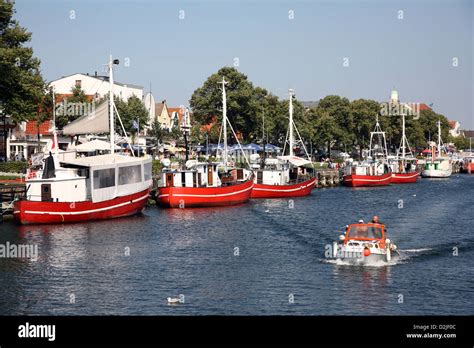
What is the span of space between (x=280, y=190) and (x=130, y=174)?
29.6 meters

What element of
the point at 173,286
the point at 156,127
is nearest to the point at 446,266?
the point at 173,286

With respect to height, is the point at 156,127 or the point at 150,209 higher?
the point at 156,127

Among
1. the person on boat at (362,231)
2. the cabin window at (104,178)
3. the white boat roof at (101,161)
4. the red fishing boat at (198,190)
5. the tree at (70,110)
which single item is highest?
the tree at (70,110)

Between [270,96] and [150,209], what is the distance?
81.7 m

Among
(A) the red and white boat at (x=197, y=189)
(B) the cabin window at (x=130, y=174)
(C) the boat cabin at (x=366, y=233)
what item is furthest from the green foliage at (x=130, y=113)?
(C) the boat cabin at (x=366, y=233)

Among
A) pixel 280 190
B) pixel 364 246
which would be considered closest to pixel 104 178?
pixel 364 246

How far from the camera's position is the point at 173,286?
38438 millimetres

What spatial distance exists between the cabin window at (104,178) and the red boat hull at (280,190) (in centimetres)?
2845

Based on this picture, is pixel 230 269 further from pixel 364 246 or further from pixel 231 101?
pixel 231 101

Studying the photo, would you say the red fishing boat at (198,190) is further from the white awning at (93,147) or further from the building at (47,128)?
the building at (47,128)

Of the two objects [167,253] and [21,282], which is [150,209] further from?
[21,282]

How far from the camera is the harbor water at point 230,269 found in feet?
114

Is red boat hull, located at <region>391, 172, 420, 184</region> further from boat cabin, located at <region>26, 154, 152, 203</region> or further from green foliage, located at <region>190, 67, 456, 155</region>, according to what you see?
boat cabin, located at <region>26, 154, 152, 203</region>
